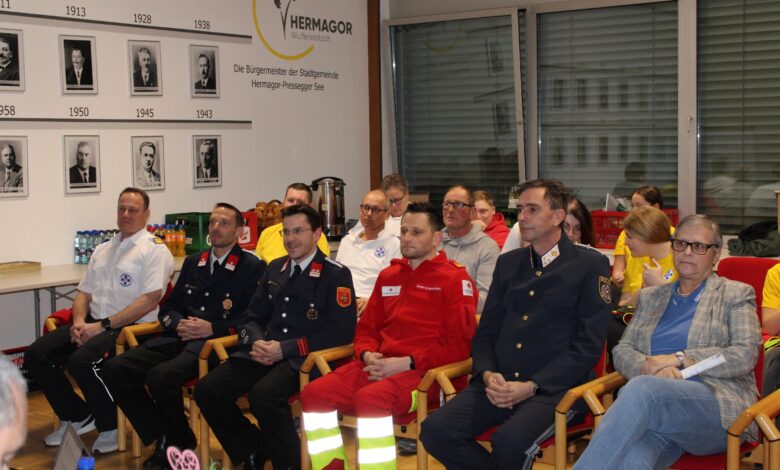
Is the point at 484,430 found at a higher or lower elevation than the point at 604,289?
lower

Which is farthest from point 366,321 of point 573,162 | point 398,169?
point 398,169

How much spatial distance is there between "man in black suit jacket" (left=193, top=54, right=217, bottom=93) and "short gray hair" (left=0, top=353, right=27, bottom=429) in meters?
5.88

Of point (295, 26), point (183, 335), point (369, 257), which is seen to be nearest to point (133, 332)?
point (183, 335)

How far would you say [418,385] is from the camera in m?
3.80

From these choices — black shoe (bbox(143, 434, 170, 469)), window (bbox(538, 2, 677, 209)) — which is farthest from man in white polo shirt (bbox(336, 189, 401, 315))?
window (bbox(538, 2, 677, 209))

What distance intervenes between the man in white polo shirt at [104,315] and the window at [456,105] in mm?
3821

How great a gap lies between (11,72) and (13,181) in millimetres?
→ 684

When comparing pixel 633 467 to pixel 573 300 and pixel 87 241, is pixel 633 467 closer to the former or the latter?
pixel 573 300

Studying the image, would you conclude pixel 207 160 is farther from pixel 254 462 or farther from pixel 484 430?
Result: pixel 484 430

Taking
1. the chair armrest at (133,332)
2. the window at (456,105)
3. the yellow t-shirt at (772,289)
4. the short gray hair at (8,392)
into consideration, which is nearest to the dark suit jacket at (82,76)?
the chair armrest at (133,332)

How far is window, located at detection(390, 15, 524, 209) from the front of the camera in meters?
8.17

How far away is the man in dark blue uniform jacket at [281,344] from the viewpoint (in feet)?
14.0

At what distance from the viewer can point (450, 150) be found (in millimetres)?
8570

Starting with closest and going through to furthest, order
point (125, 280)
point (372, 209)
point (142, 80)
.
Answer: point (125, 280) → point (372, 209) → point (142, 80)
